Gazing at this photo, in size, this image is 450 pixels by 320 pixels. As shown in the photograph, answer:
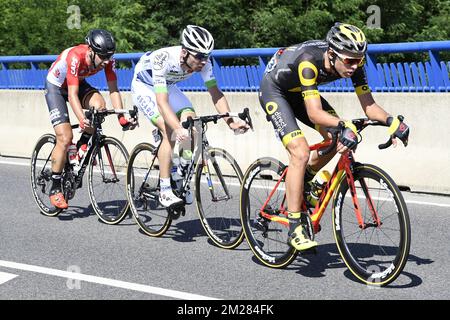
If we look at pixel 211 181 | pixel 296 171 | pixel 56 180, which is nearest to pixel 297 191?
pixel 296 171

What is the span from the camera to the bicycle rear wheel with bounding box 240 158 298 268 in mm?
6750

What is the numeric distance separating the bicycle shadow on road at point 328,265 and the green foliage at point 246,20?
22843 mm

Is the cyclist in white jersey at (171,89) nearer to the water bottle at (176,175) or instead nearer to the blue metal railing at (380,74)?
the water bottle at (176,175)

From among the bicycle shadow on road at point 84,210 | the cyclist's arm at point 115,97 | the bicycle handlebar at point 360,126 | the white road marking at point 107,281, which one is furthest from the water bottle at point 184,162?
the bicycle handlebar at point 360,126

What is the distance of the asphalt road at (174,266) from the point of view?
602 cm

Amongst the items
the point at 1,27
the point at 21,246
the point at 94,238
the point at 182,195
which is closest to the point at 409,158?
the point at 182,195

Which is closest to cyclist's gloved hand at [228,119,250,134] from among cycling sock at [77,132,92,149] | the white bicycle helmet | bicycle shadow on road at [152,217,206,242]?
the white bicycle helmet

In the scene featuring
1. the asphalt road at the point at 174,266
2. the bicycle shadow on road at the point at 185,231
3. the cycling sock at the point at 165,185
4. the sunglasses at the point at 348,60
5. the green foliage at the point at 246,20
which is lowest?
the bicycle shadow on road at the point at 185,231

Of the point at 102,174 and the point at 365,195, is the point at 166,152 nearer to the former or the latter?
the point at 102,174

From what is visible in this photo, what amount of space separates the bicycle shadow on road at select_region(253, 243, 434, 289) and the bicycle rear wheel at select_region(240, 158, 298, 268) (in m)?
0.15

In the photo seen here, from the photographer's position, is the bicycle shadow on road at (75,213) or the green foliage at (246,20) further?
the green foliage at (246,20)

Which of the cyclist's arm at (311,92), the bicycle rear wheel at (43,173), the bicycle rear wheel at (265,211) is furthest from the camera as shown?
the bicycle rear wheel at (43,173)

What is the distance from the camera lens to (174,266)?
22.4 feet

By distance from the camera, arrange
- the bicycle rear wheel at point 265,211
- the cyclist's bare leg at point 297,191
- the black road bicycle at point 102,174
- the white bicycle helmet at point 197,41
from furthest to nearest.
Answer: the black road bicycle at point 102,174, the white bicycle helmet at point 197,41, the bicycle rear wheel at point 265,211, the cyclist's bare leg at point 297,191
